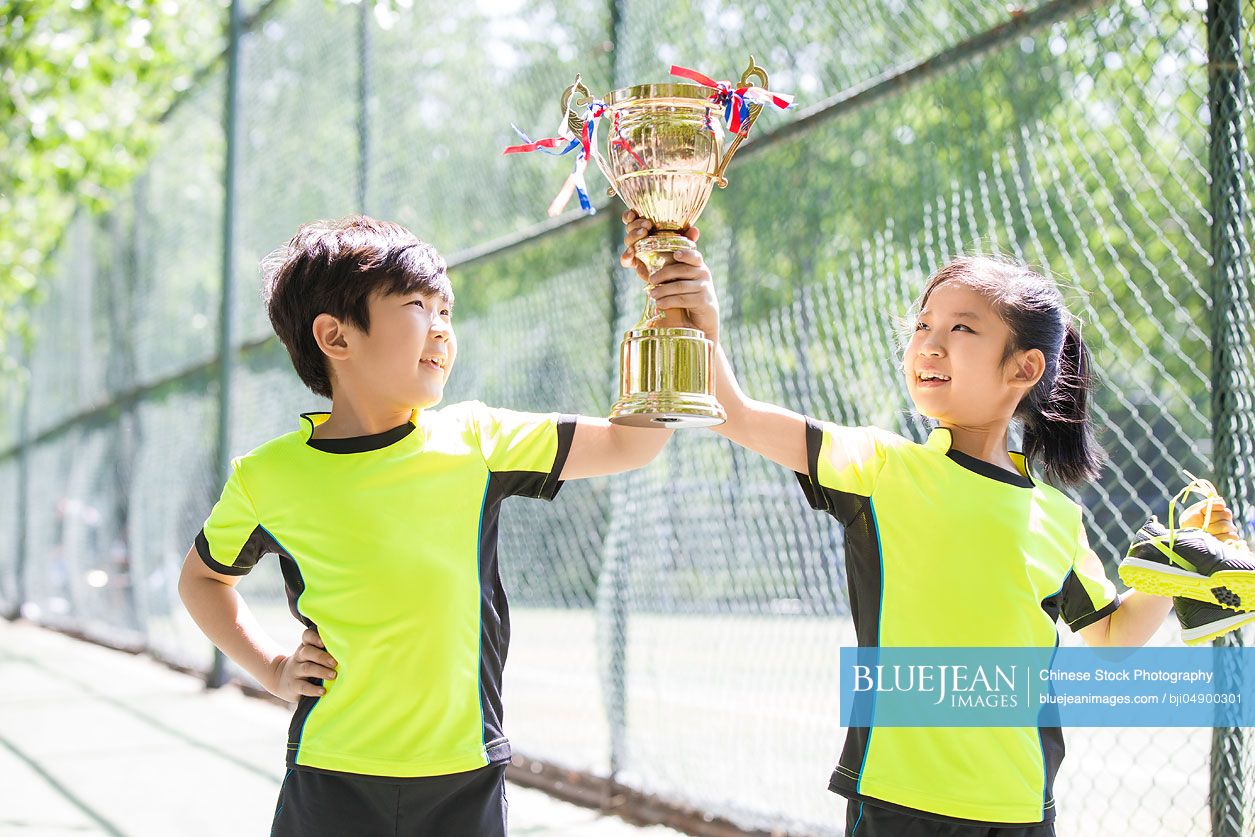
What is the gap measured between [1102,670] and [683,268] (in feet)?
5.71

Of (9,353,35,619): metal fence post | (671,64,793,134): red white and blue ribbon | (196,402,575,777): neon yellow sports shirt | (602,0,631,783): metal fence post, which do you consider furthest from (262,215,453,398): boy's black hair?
(9,353,35,619): metal fence post

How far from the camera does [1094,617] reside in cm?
214

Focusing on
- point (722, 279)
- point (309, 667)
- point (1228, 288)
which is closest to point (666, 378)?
point (309, 667)

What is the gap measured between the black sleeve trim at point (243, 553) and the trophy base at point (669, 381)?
0.65 m

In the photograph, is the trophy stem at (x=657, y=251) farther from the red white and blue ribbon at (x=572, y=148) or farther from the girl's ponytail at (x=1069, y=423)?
the girl's ponytail at (x=1069, y=423)

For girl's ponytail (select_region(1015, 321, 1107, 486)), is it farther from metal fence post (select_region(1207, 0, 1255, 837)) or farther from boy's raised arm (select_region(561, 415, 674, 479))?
boy's raised arm (select_region(561, 415, 674, 479))

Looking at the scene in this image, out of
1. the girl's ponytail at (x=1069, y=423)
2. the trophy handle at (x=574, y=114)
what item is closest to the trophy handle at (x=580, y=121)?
the trophy handle at (x=574, y=114)

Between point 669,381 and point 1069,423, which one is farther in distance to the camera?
point 1069,423

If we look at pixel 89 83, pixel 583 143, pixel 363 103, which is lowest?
pixel 583 143

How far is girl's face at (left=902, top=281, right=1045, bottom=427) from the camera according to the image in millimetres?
2059

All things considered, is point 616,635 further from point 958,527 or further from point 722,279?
point 958,527

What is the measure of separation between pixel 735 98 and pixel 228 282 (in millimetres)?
5829

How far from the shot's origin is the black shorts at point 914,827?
1.90 metres

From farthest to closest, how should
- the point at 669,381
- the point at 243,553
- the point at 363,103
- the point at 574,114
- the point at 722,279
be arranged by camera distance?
the point at 363,103 → the point at 722,279 → the point at 243,553 → the point at 574,114 → the point at 669,381
